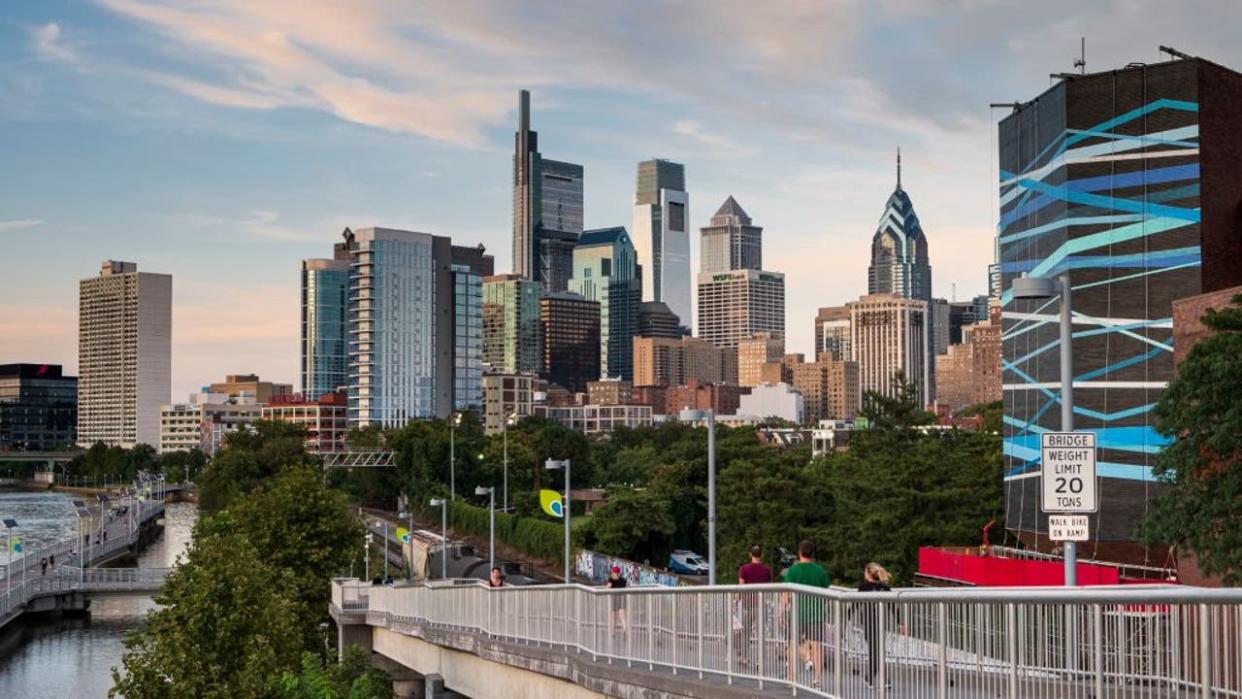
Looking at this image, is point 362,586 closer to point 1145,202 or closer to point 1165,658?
point 1145,202

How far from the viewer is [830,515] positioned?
70750 millimetres

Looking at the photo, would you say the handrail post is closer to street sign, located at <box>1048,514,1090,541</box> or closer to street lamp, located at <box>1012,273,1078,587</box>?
street sign, located at <box>1048,514,1090,541</box>

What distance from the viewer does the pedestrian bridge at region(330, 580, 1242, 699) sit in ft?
33.6

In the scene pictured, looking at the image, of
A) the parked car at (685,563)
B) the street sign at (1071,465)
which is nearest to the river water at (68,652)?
the parked car at (685,563)

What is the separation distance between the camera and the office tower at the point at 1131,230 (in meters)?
49.3

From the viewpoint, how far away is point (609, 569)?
7062 cm

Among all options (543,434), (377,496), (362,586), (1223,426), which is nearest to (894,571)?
(362,586)

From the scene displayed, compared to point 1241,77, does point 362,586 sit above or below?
below

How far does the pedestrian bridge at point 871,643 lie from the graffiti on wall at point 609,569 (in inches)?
1419

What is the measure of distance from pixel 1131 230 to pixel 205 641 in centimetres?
3335

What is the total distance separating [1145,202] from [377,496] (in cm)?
13517

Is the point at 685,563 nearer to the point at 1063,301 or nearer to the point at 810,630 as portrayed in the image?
the point at 1063,301

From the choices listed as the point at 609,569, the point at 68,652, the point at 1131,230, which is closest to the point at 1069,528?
the point at 1131,230

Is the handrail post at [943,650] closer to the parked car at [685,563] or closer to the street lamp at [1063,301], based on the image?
the street lamp at [1063,301]
